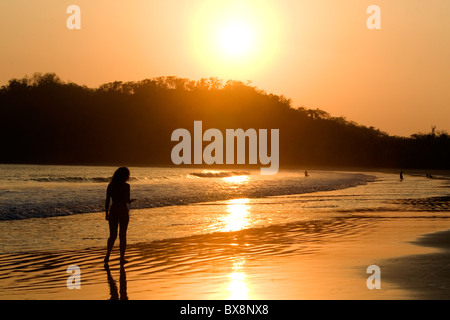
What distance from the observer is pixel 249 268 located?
12.0 metres

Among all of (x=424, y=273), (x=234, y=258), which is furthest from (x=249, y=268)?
(x=424, y=273)

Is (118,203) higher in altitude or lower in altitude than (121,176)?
lower

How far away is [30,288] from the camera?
33.6 feet

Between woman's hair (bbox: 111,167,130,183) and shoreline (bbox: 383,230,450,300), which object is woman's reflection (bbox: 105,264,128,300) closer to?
woman's hair (bbox: 111,167,130,183)

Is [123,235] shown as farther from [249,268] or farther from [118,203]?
[249,268]

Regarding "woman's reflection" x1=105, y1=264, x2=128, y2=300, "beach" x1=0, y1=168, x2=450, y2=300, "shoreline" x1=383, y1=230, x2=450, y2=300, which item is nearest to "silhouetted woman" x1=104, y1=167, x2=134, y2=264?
"beach" x1=0, y1=168, x2=450, y2=300

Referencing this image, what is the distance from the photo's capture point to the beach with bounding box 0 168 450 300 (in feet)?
32.8

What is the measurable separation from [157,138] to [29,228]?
149 metres

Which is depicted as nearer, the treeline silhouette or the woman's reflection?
the woman's reflection

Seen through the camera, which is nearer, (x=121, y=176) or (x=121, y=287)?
(x=121, y=287)

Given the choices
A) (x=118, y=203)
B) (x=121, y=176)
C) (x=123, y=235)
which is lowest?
(x=123, y=235)

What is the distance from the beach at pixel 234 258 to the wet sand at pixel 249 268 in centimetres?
2

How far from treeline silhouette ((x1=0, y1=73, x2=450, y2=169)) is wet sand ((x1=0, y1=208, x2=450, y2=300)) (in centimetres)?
13257

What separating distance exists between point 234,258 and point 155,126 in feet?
519
